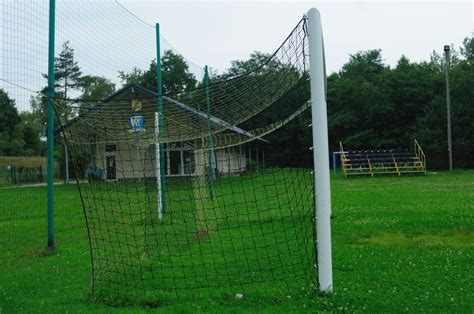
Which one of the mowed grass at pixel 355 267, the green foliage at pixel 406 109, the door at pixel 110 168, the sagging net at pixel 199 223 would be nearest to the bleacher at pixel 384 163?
the green foliage at pixel 406 109

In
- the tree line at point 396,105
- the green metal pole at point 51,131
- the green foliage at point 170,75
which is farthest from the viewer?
the tree line at point 396,105

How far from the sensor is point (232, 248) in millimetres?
6719

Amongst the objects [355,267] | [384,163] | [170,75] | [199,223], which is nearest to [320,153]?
[355,267]

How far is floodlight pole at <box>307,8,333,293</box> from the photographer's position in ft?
Answer: 14.8

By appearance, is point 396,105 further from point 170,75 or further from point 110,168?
point 110,168

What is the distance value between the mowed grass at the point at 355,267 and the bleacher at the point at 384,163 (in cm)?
1457

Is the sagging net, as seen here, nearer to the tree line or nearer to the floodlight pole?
the floodlight pole

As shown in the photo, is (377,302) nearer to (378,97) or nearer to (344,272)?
(344,272)

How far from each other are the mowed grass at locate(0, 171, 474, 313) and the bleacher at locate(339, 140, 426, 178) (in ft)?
47.8

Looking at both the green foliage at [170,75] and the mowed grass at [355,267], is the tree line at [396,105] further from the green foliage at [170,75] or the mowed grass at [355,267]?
the mowed grass at [355,267]

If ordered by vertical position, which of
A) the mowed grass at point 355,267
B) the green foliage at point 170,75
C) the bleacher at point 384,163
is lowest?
the mowed grass at point 355,267

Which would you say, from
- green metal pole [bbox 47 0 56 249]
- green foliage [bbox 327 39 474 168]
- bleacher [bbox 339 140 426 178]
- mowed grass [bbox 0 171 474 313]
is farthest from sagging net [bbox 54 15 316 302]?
green foliage [bbox 327 39 474 168]

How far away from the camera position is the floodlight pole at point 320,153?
4.52m

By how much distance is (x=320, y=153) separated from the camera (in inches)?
179
